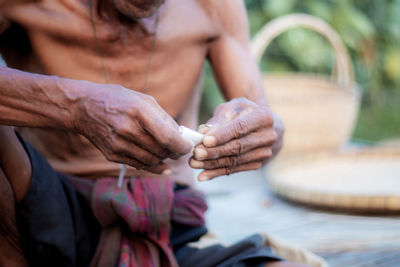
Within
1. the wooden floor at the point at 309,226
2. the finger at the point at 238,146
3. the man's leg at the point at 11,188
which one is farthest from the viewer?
the wooden floor at the point at 309,226

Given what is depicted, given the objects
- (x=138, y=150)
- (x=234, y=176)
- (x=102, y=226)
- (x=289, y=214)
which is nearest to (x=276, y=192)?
(x=289, y=214)

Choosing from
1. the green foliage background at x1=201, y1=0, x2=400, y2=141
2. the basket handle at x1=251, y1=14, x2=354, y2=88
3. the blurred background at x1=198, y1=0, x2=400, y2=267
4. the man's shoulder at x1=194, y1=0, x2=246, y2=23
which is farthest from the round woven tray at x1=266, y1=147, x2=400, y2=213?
the green foliage background at x1=201, y1=0, x2=400, y2=141

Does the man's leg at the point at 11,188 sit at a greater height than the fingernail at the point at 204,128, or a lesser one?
lesser

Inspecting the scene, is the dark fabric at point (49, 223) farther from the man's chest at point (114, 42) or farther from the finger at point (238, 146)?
the finger at point (238, 146)

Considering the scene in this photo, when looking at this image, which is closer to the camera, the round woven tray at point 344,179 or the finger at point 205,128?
the finger at point 205,128

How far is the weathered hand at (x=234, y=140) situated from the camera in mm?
1069

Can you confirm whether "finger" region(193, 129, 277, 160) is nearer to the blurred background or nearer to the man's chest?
the man's chest

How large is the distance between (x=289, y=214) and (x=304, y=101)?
0.84 meters

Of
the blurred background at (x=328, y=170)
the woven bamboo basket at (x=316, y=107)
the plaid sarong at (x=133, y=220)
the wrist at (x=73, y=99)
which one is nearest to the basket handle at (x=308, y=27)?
the woven bamboo basket at (x=316, y=107)

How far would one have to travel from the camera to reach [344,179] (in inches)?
102

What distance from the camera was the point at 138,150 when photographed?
39.6 inches

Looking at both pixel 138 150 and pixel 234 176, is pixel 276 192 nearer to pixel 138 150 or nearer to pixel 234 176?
pixel 234 176

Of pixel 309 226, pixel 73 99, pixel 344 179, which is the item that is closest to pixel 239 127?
pixel 73 99

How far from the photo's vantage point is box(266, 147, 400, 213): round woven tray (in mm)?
2105
